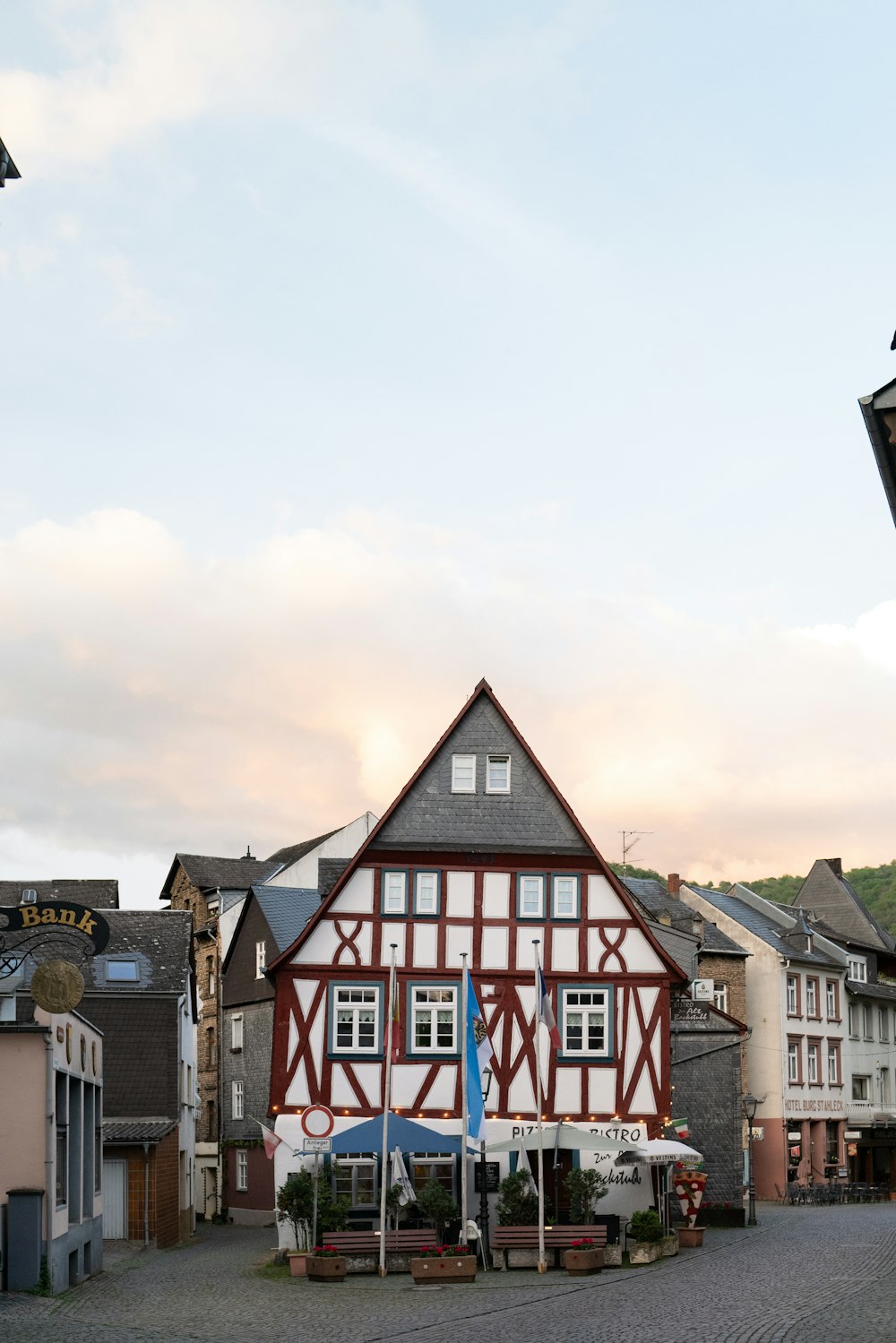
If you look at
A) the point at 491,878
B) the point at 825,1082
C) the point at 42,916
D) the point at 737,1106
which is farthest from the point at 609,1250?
the point at 825,1082

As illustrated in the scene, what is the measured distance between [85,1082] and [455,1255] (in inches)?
304

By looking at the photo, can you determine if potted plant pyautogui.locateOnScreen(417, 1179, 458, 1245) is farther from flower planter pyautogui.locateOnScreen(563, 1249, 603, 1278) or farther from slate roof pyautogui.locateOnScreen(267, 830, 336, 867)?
slate roof pyautogui.locateOnScreen(267, 830, 336, 867)

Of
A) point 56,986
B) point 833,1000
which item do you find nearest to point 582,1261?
point 56,986

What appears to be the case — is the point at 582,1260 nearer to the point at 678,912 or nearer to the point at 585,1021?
the point at 585,1021

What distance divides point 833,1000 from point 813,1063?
4025mm

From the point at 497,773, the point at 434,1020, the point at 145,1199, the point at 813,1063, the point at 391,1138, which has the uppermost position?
the point at 497,773

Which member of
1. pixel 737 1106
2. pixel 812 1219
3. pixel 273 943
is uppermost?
pixel 273 943

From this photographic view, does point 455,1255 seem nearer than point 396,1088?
Yes

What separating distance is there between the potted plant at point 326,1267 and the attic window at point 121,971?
1444 centimetres

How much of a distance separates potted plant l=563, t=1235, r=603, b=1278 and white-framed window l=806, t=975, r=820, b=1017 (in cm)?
3920

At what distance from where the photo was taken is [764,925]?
69.9 m

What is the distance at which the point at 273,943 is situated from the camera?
5359cm

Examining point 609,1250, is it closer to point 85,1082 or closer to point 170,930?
point 85,1082

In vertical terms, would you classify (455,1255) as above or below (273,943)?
below
